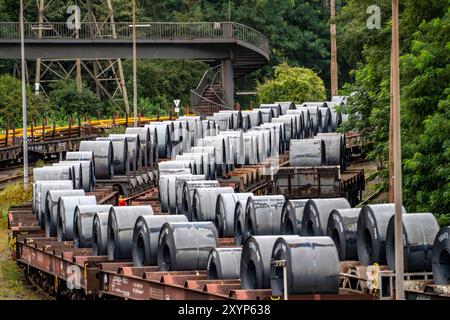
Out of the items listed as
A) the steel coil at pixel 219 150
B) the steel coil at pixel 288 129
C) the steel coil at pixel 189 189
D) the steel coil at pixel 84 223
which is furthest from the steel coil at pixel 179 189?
the steel coil at pixel 288 129

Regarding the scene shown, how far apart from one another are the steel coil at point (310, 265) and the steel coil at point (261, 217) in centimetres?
816

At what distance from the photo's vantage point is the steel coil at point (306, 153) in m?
53.0

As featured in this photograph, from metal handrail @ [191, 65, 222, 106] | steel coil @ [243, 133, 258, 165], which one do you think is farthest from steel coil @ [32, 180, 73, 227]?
metal handrail @ [191, 65, 222, 106]

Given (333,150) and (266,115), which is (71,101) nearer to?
(266,115)

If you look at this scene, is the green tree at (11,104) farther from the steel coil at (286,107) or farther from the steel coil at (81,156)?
the steel coil at (81,156)

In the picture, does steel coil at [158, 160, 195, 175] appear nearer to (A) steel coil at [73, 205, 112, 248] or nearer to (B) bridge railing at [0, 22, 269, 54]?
(A) steel coil at [73, 205, 112, 248]

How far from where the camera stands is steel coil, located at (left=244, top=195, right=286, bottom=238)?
3419 centimetres

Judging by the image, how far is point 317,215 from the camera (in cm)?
3222

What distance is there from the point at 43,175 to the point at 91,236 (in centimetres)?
1155

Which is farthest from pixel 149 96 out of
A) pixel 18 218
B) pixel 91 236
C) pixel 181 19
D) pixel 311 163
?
pixel 91 236

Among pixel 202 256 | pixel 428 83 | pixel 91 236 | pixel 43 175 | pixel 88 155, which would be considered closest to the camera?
pixel 202 256

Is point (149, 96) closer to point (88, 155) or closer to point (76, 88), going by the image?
point (76, 88)

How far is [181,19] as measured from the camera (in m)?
106

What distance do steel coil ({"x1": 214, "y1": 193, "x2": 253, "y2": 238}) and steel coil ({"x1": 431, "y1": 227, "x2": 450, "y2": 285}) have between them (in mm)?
10189
